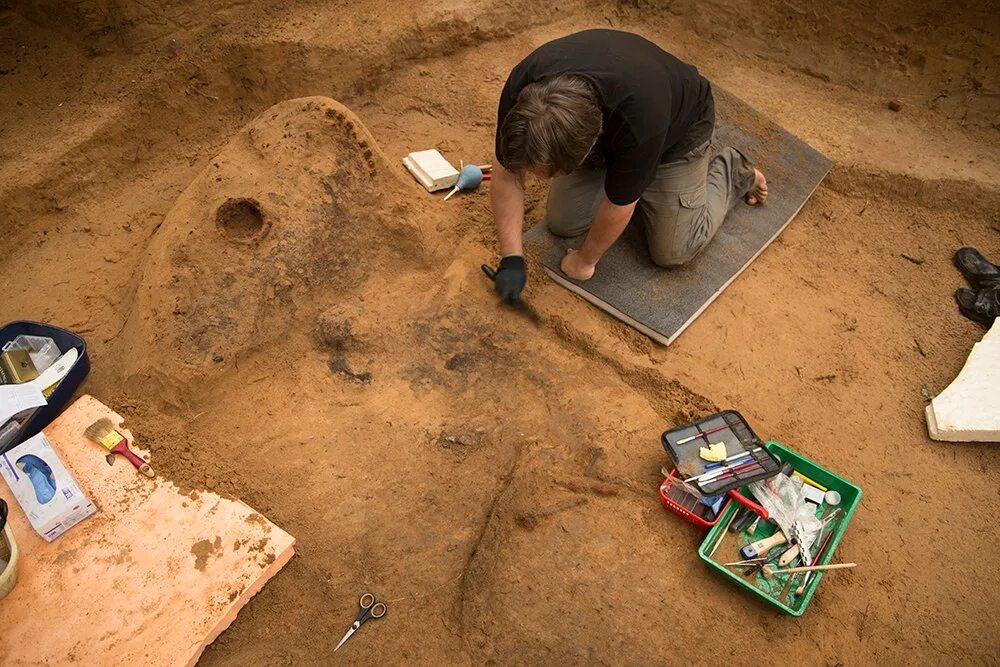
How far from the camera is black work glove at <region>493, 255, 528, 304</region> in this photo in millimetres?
2717

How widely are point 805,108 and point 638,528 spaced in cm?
304

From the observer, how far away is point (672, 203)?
9.29 ft

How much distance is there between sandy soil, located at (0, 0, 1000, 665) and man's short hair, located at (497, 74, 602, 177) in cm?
87

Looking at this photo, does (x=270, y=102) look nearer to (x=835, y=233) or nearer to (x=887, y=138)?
(x=835, y=233)

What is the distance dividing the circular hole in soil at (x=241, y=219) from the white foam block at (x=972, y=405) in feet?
9.53

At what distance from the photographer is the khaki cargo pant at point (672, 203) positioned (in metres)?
2.83

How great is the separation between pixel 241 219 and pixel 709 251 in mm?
2188

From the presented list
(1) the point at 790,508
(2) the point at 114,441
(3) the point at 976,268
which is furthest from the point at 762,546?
(2) the point at 114,441

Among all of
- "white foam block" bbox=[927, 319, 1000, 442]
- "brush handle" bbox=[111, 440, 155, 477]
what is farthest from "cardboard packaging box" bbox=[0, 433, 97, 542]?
"white foam block" bbox=[927, 319, 1000, 442]

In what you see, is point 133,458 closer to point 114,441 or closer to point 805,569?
point 114,441

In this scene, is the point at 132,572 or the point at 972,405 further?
the point at 972,405

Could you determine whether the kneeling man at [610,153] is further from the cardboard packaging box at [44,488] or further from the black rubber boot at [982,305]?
the cardboard packaging box at [44,488]

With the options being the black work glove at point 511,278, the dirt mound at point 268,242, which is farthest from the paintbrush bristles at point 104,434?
the black work glove at point 511,278

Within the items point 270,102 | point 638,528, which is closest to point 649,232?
point 638,528
